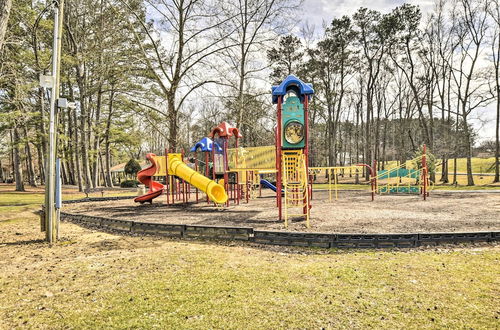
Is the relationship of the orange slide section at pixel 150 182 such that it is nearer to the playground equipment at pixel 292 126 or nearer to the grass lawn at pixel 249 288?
the playground equipment at pixel 292 126

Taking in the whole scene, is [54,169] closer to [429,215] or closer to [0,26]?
[0,26]

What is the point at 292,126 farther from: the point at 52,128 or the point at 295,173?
the point at 52,128

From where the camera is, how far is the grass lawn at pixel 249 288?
303cm

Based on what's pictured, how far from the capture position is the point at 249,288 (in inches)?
150

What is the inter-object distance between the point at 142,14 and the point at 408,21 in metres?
23.4

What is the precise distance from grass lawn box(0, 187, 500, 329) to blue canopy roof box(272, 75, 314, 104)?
467 cm

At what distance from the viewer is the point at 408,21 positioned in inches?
1070

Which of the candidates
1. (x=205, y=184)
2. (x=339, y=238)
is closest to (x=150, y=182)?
(x=205, y=184)

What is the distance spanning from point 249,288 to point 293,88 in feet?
22.0

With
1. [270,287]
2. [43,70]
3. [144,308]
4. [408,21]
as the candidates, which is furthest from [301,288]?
[408,21]

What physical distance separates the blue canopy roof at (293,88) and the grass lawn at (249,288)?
4673 mm

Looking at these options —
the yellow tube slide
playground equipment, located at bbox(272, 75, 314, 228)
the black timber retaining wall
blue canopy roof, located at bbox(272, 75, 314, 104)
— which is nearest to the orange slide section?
the yellow tube slide

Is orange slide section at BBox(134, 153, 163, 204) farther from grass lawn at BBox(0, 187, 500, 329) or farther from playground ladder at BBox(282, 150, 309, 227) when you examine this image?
grass lawn at BBox(0, 187, 500, 329)

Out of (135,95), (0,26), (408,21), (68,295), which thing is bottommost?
(68,295)
